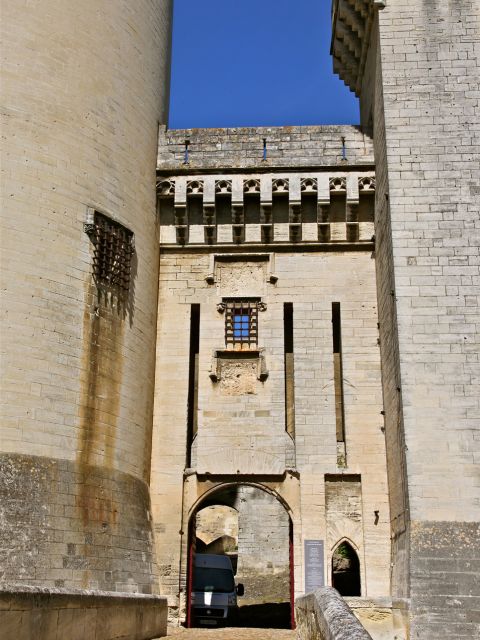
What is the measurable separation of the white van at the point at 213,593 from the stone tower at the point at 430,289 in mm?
4938

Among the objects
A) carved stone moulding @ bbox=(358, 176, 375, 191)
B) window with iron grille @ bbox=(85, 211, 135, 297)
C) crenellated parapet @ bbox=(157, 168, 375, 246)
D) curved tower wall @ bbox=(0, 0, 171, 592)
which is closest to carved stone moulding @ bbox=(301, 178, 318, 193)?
crenellated parapet @ bbox=(157, 168, 375, 246)

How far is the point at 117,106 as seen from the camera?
42.8ft

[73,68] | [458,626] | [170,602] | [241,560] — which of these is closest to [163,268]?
[73,68]

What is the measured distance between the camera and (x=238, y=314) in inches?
555

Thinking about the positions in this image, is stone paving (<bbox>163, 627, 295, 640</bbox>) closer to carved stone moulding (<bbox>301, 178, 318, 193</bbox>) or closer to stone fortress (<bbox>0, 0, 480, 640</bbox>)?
stone fortress (<bbox>0, 0, 480, 640</bbox>)

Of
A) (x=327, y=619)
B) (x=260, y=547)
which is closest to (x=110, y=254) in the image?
(x=327, y=619)

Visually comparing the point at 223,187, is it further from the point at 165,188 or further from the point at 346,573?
the point at 346,573

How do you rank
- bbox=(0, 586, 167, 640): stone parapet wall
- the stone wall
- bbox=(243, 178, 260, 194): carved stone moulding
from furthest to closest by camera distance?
bbox=(243, 178, 260, 194): carved stone moulding < the stone wall < bbox=(0, 586, 167, 640): stone parapet wall

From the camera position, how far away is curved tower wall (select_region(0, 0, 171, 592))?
1028 cm

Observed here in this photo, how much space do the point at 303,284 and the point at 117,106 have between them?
14.9 ft

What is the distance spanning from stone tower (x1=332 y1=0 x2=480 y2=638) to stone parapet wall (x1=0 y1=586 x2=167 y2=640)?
3.64m

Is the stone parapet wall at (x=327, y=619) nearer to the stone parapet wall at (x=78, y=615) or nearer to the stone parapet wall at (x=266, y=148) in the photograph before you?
the stone parapet wall at (x=78, y=615)

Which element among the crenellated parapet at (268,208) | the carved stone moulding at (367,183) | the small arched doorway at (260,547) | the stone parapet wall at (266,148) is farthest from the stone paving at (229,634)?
the small arched doorway at (260,547)

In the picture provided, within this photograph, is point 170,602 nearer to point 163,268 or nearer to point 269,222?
point 163,268
